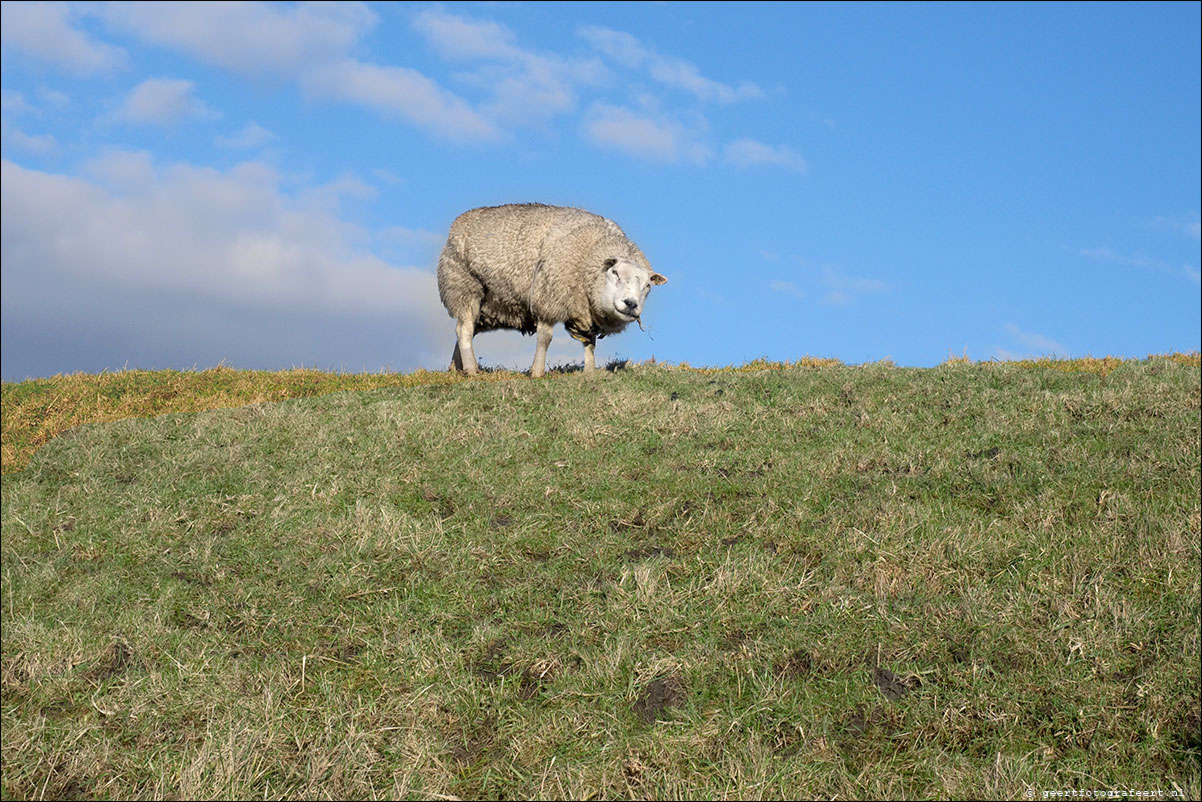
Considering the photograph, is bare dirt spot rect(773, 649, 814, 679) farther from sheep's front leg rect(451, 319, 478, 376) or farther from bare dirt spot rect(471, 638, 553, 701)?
sheep's front leg rect(451, 319, 478, 376)

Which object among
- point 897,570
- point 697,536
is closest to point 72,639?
point 697,536

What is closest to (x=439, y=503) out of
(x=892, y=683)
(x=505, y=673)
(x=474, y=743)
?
(x=505, y=673)

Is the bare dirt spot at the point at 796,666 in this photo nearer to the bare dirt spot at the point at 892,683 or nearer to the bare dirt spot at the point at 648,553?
the bare dirt spot at the point at 892,683

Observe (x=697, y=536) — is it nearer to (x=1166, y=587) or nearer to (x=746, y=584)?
(x=746, y=584)

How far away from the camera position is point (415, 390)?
16.4 metres

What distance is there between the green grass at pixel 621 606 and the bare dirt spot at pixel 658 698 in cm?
2

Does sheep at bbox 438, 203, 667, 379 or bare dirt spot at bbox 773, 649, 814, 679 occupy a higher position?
sheep at bbox 438, 203, 667, 379

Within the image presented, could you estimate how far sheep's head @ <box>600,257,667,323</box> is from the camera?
17.6 m

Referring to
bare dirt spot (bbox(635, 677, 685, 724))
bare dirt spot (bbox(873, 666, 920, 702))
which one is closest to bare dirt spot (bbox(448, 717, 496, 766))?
bare dirt spot (bbox(635, 677, 685, 724))

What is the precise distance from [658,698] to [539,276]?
39.9 feet

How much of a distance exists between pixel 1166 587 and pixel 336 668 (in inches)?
297

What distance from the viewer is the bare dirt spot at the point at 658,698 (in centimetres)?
747

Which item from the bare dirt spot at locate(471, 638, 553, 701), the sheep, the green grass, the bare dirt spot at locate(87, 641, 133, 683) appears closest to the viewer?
the green grass

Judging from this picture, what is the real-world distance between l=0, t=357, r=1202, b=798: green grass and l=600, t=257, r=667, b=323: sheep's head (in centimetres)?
388
